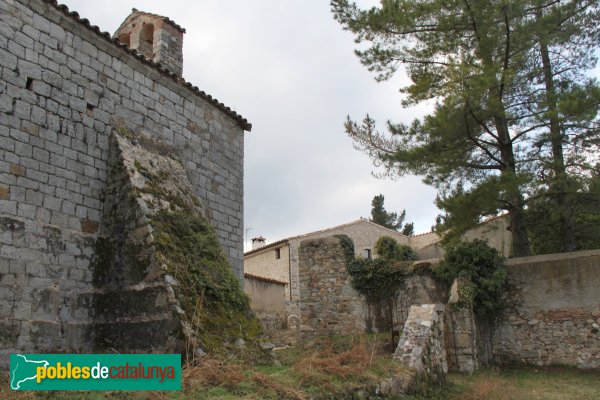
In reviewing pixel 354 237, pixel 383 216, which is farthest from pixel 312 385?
pixel 383 216

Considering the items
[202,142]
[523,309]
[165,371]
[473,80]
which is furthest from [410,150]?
[165,371]

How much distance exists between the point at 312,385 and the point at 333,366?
0.64 metres

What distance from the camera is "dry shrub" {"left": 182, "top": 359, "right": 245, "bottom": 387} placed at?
4796 mm

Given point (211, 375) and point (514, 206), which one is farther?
point (514, 206)

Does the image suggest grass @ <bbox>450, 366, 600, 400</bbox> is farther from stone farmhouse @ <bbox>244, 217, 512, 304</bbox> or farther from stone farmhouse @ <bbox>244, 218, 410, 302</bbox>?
stone farmhouse @ <bbox>244, 218, 410, 302</bbox>

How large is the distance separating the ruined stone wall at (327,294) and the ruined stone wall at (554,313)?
3.64 meters

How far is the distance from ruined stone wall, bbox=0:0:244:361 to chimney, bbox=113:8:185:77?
165 centimetres

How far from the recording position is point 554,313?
1129 cm

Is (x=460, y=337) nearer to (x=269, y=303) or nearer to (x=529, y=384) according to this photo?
(x=529, y=384)

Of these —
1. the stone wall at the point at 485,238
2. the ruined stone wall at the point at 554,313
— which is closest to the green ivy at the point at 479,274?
the ruined stone wall at the point at 554,313

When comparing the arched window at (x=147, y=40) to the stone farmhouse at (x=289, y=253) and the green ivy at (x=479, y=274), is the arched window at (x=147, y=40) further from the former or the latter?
the stone farmhouse at (x=289, y=253)

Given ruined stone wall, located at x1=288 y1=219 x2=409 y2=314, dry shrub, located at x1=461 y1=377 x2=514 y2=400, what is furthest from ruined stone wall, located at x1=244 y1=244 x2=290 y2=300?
dry shrub, located at x1=461 y1=377 x2=514 y2=400

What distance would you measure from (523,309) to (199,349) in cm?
882

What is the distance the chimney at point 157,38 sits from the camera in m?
9.84
